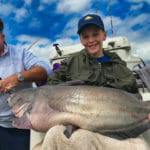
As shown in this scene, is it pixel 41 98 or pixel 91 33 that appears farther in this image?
pixel 91 33

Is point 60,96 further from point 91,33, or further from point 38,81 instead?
point 91,33

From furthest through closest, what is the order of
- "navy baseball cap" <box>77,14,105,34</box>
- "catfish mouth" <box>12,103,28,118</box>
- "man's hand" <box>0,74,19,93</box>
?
1. "navy baseball cap" <box>77,14,105,34</box>
2. "man's hand" <box>0,74,19,93</box>
3. "catfish mouth" <box>12,103,28,118</box>

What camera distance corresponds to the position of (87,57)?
2.94 metres

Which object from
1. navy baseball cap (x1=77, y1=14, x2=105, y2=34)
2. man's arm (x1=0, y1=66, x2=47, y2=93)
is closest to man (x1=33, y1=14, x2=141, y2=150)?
navy baseball cap (x1=77, y1=14, x2=105, y2=34)

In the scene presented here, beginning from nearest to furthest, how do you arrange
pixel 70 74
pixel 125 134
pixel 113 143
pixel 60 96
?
1. pixel 113 143
2. pixel 125 134
3. pixel 60 96
4. pixel 70 74

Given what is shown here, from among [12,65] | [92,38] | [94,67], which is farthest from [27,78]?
[92,38]

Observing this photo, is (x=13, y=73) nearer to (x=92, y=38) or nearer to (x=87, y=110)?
(x=92, y=38)

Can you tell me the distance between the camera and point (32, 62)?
125 inches

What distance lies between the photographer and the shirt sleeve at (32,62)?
315cm

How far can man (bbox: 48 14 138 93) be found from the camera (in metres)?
2.73

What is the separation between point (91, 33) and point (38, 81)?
1199mm

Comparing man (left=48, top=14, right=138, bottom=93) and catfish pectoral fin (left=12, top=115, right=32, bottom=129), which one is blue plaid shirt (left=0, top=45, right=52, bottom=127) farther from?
catfish pectoral fin (left=12, top=115, right=32, bottom=129)

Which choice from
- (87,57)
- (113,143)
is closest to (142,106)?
(113,143)

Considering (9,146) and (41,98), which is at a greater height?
(41,98)
